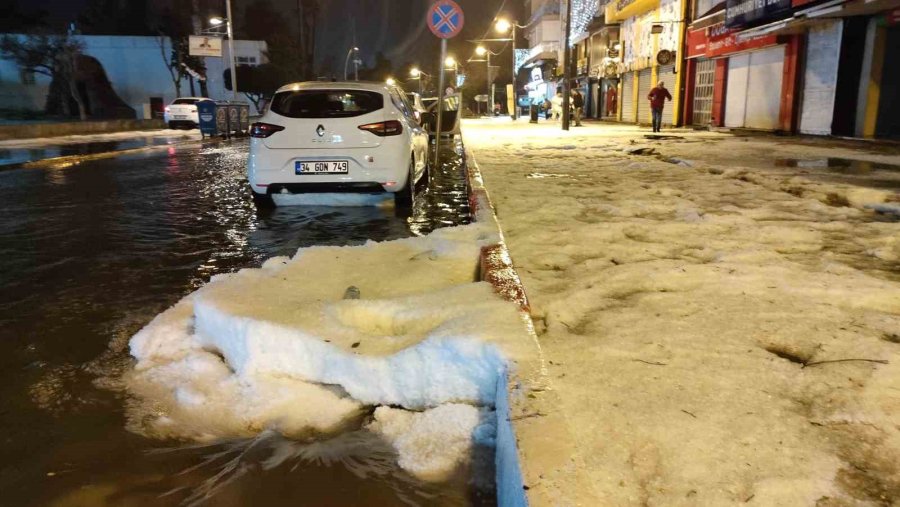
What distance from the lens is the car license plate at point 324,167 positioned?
6.93 metres

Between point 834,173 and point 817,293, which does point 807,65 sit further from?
point 817,293

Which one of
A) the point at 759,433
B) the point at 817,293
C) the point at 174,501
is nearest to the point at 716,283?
the point at 817,293

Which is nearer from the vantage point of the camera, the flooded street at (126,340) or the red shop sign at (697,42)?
the flooded street at (126,340)

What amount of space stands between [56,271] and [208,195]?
4124 mm

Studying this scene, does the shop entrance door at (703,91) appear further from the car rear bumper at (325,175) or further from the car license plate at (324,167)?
the car license plate at (324,167)

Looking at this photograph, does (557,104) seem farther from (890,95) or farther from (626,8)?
(890,95)

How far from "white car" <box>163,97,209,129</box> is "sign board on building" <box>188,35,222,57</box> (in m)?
2.30

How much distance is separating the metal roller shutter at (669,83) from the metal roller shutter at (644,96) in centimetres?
175

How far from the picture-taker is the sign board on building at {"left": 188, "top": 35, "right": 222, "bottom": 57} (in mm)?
30266

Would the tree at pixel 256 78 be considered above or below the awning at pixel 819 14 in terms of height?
above

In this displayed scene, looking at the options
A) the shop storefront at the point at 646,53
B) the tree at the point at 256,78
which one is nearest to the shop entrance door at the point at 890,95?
the shop storefront at the point at 646,53

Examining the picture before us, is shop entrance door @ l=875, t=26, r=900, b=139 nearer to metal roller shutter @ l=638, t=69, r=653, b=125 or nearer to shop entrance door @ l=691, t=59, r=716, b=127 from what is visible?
shop entrance door @ l=691, t=59, r=716, b=127

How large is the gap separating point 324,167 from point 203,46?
27197 millimetres

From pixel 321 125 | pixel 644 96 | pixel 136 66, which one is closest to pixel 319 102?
pixel 321 125
